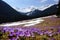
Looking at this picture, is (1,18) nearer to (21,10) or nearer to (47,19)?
(21,10)

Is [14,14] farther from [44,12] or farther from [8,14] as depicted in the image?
[44,12]

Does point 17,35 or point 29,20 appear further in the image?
point 29,20

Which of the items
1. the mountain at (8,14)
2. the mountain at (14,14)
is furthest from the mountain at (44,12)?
the mountain at (8,14)

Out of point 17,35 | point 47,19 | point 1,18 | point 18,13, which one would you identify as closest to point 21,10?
point 18,13

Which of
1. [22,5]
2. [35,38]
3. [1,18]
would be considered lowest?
[35,38]

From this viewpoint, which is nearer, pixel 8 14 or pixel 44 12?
pixel 8 14

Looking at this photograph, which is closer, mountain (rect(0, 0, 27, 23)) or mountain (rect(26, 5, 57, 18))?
mountain (rect(0, 0, 27, 23))

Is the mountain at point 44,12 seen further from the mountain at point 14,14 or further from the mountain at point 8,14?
the mountain at point 8,14

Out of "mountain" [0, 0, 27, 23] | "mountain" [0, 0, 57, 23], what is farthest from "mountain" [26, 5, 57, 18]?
"mountain" [0, 0, 27, 23]

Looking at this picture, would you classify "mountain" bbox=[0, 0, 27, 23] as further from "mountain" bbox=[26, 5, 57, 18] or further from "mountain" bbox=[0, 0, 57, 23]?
"mountain" bbox=[26, 5, 57, 18]

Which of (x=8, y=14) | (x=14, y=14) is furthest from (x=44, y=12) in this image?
(x=8, y=14)

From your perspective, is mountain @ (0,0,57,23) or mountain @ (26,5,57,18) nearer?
mountain @ (0,0,57,23)
